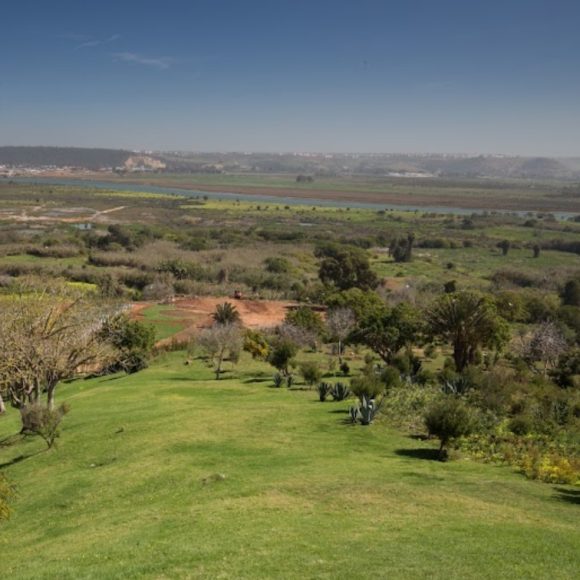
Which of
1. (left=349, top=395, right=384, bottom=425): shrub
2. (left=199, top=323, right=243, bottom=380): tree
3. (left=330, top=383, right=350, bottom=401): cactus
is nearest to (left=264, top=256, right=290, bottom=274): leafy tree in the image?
(left=199, top=323, right=243, bottom=380): tree

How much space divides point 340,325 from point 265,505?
91.4 ft

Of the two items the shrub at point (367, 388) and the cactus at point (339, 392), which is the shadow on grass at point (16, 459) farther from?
the shrub at point (367, 388)

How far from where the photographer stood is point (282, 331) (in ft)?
145

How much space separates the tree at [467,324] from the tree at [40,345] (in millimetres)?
19305

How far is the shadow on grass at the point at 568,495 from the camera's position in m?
15.7

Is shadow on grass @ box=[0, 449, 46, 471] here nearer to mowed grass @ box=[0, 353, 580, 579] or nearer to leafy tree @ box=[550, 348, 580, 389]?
mowed grass @ box=[0, 353, 580, 579]

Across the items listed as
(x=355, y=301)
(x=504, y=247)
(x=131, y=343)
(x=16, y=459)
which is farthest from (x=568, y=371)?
(x=504, y=247)

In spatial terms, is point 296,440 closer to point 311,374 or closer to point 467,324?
point 311,374

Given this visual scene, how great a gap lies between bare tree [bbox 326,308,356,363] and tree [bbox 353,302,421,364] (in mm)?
2614

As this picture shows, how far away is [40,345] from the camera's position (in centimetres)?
2622

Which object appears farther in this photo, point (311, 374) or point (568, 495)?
point (311, 374)

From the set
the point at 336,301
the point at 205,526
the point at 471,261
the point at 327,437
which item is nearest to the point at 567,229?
the point at 471,261

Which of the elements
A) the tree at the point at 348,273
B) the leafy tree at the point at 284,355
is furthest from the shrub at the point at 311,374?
the tree at the point at 348,273

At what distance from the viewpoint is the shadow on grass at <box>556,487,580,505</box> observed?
1566 centimetres
